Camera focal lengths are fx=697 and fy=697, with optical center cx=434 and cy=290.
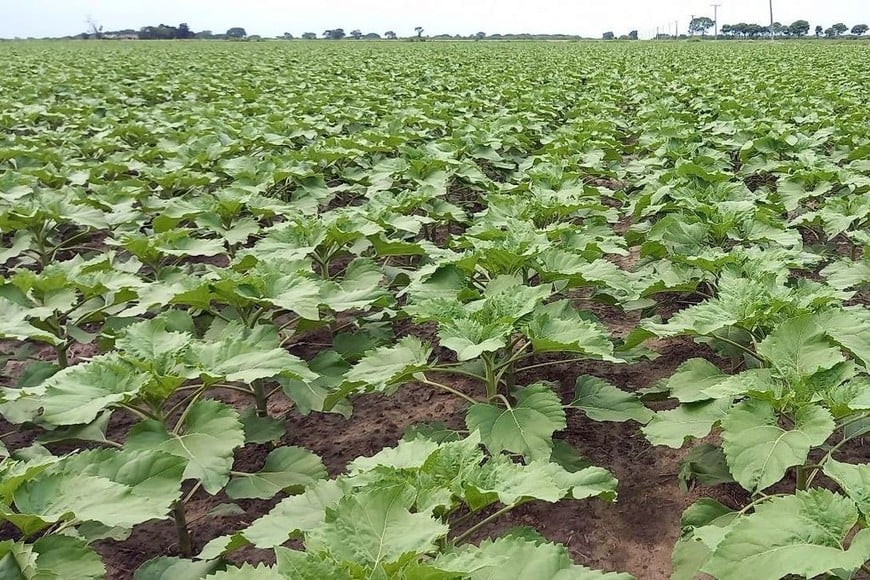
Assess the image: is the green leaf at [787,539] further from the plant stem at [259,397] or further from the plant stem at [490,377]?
the plant stem at [259,397]

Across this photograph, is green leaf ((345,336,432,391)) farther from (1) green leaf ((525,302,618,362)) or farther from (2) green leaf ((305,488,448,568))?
(2) green leaf ((305,488,448,568))

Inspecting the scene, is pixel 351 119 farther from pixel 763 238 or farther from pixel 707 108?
pixel 763 238

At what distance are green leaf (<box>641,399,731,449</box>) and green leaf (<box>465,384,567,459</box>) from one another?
0.34 meters

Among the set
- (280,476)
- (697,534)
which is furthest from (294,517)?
(697,534)

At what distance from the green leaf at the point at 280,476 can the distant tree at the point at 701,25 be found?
122 metres

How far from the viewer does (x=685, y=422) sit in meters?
2.52

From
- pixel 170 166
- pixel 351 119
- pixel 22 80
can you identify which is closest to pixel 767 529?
pixel 170 166

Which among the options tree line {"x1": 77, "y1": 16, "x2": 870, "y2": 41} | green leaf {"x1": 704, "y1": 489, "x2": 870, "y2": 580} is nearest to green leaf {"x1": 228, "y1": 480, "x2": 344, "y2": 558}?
green leaf {"x1": 704, "y1": 489, "x2": 870, "y2": 580}

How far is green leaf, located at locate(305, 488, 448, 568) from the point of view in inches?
56.9

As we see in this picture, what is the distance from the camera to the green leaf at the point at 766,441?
79.9 inches

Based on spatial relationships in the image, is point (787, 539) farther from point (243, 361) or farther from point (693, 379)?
point (243, 361)

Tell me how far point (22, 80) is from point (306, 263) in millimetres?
17837

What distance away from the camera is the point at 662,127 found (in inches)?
344

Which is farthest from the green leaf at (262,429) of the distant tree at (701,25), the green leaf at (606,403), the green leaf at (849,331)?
the distant tree at (701,25)
